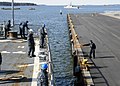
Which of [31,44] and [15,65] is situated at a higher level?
[31,44]

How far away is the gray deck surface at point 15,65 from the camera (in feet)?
56.4

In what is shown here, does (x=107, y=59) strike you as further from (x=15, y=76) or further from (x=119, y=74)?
(x=15, y=76)

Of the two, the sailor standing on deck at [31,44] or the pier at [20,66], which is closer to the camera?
the pier at [20,66]

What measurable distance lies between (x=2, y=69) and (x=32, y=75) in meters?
2.46

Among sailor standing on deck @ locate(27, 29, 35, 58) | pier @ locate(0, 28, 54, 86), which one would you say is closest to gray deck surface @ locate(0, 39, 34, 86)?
pier @ locate(0, 28, 54, 86)

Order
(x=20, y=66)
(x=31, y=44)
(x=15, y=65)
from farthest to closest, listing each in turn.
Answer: (x=31, y=44)
(x=15, y=65)
(x=20, y=66)

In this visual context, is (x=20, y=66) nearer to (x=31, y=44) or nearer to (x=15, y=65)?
(x=15, y=65)

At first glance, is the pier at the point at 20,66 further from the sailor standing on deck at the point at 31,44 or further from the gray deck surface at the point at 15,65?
→ the sailor standing on deck at the point at 31,44

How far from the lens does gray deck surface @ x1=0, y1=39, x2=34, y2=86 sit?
1719 cm

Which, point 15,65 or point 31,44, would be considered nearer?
point 15,65

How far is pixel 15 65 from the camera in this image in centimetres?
2167

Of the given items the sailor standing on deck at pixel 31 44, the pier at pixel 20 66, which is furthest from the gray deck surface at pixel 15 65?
the sailor standing on deck at pixel 31 44

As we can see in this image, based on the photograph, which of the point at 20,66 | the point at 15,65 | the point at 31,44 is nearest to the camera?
the point at 20,66

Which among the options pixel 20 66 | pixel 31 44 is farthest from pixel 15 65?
pixel 31 44
